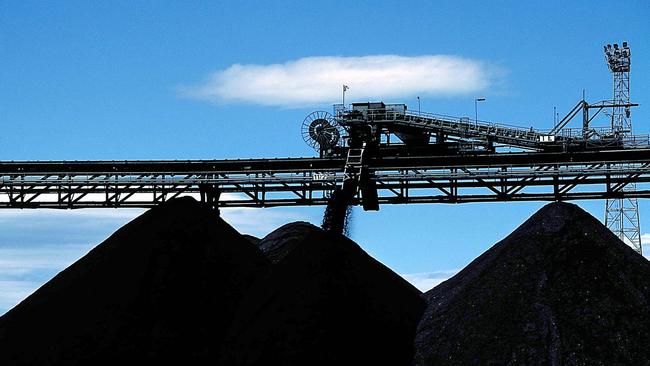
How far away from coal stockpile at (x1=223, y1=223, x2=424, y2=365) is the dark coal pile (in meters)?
0.77

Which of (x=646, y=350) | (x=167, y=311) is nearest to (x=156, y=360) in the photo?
(x=167, y=311)

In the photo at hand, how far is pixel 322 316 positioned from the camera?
57.9 ft

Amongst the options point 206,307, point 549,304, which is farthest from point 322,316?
point 549,304

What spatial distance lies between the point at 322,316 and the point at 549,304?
15.7 feet

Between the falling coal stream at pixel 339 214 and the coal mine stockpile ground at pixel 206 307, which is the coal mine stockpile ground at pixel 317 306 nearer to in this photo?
the coal mine stockpile ground at pixel 206 307

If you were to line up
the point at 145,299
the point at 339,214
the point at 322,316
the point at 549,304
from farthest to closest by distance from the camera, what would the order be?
1. the point at 339,214
2. the point at 549,304
3. the point at 145,299
4. the point at 322,316

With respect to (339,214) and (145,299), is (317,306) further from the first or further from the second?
(339,214)

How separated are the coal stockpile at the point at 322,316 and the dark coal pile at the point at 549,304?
30.2 inches

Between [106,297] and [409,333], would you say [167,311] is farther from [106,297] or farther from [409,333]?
[409,333]

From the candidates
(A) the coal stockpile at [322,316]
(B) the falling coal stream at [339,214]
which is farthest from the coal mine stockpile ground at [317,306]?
(B) the falling coal stream at [339,214]

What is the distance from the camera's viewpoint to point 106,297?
19047 millimetres

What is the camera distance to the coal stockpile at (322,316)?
17.2 m

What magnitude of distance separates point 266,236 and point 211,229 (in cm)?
803

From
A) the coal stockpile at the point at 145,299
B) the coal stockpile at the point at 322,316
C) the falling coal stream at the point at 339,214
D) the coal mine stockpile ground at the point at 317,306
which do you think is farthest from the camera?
the falling coal stream at the point at 339,214
